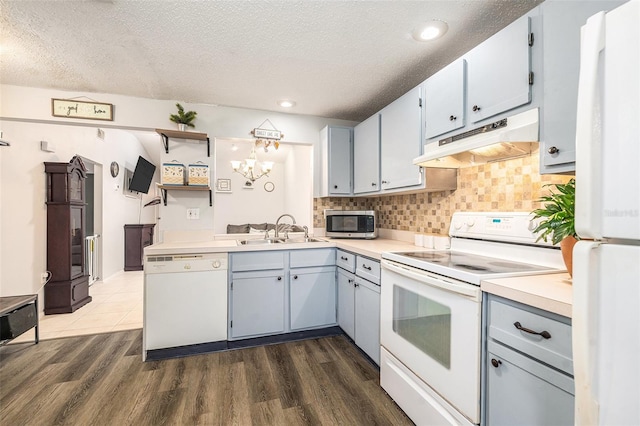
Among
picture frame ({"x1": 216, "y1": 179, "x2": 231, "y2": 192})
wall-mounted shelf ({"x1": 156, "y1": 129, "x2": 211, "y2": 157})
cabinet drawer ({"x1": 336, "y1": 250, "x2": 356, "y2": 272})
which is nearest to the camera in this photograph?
cabinet drawer ({"x1": 336, "y1": 250, "x2": 356, "y2": 272})

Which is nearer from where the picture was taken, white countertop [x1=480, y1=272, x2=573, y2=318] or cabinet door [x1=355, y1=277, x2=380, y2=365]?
white countertop [x1=480, y1=272, x2=573, y2=318]

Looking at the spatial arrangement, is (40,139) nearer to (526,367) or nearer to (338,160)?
(338,160)

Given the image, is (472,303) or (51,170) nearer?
(472,303)

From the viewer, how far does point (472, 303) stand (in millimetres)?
1228

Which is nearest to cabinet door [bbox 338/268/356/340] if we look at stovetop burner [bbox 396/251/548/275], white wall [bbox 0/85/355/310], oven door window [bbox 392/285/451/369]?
oven door window [bbox 392/285/451/369]

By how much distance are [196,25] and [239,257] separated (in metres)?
1.69

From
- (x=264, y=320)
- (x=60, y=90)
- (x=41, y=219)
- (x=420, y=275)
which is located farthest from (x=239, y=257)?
(x=41, y=219)

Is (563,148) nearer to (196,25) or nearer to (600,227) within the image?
(600,227)

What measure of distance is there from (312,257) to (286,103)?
1546mm

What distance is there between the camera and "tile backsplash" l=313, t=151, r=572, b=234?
1.61 meters

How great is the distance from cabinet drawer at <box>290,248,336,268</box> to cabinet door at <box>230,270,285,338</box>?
165mm

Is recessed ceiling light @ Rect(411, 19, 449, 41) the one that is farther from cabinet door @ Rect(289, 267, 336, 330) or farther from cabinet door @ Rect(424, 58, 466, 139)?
cabinet door @ Rect(289, 267, 336, 330)

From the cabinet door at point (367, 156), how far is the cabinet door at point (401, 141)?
80 millimetres

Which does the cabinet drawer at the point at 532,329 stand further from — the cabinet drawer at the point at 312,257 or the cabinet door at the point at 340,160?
the cabinet door at the point at 340,160
